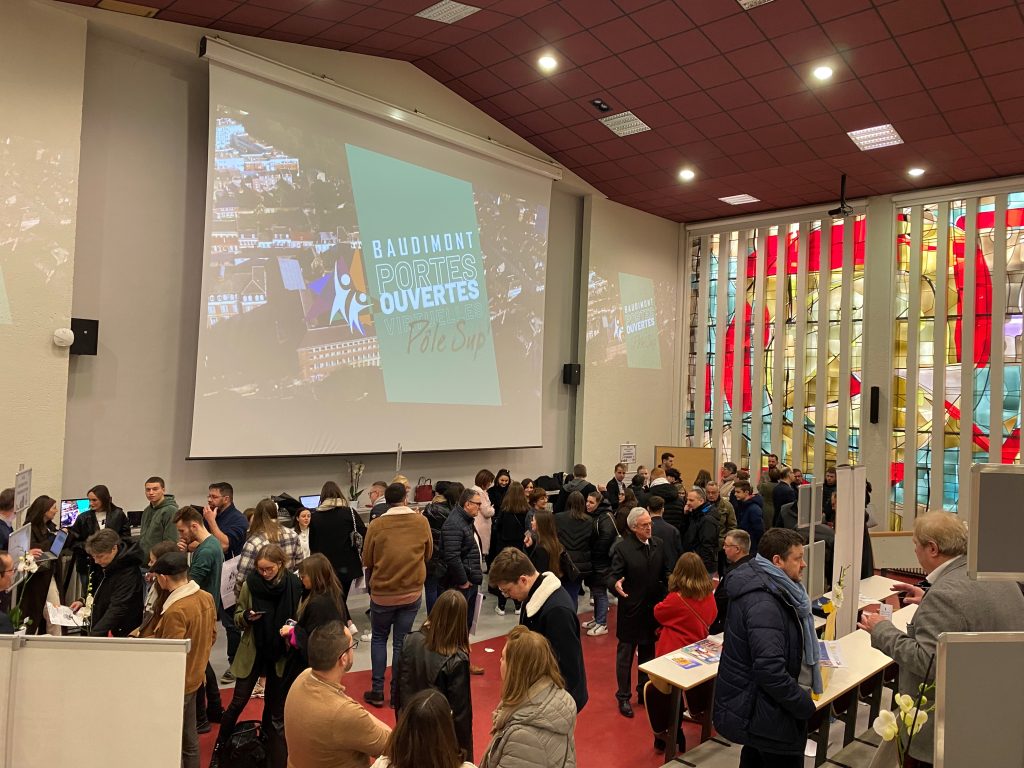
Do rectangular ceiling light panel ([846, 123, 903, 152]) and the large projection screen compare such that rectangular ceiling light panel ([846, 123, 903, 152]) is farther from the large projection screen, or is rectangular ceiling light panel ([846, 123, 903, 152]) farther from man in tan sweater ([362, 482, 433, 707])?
man in tan sweater ([362, 482, 433, 707])

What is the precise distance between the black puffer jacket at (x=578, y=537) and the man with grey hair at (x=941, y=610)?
3.68 m

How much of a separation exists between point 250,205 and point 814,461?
9031 millimetres

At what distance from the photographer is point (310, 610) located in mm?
3789

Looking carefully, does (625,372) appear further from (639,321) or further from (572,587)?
(572,587)

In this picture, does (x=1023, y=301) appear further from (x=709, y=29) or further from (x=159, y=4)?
(x=159, y=4)

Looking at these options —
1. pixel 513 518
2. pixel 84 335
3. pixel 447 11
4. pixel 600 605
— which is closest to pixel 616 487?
pixel 600 605

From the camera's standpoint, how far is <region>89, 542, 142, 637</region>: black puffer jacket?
4.02 meters

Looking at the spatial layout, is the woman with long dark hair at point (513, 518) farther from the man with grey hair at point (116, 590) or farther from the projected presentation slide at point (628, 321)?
the projected presentation slide at point (628, 321)

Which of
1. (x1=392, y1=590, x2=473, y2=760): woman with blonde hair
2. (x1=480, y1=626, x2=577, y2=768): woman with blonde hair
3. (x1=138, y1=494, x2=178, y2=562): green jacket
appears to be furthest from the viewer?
(x1=138, y1=494, x2=178, y2=562): green jacket

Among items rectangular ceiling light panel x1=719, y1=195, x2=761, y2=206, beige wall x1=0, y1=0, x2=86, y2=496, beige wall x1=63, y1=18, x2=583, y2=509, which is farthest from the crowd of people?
rectangular ceiling light panel x1=719, y1=195, x2=761, y2=206

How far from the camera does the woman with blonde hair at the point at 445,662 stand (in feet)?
10.1

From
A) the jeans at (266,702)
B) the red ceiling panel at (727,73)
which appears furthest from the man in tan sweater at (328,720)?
the red ceiling panel at (727,73)

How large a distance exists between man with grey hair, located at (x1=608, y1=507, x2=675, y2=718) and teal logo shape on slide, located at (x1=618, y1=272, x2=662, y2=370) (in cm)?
790

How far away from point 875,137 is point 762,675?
8.34 metres
